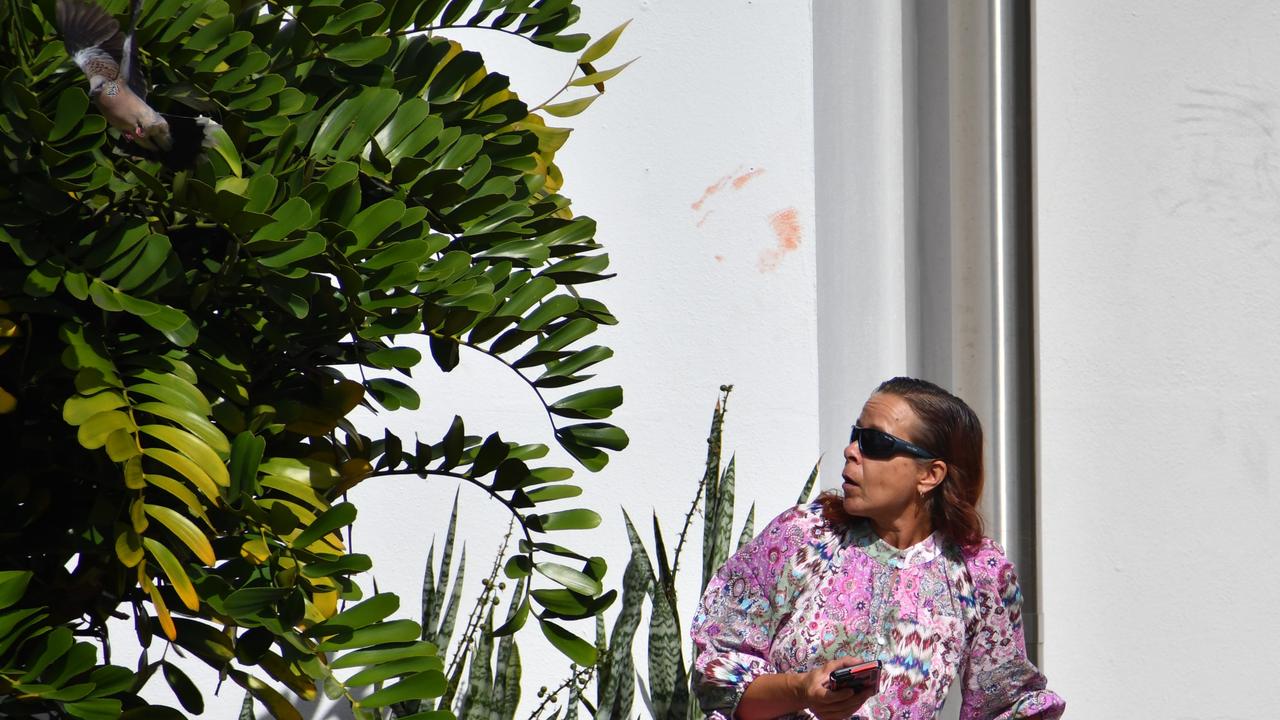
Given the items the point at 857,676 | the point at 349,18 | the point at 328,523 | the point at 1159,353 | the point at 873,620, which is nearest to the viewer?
the point at 328,523

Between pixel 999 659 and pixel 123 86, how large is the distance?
1.29 meters

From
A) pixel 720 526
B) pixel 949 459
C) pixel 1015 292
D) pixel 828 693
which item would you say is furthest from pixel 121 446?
pixel 1015 292

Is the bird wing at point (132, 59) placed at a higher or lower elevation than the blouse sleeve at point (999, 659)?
higher

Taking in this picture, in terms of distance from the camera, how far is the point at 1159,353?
2.56m

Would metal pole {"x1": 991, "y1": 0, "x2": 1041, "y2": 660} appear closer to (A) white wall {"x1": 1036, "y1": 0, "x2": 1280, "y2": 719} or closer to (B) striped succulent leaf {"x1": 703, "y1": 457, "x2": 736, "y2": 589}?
(A) white wall {"x1": 1036, "y1": 0, "x2": 1280, "y2": 719}

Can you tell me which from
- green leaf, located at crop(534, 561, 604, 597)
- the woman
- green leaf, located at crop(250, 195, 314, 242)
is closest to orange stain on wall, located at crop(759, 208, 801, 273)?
the woman

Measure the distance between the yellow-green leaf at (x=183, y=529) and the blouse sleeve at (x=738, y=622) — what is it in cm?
85

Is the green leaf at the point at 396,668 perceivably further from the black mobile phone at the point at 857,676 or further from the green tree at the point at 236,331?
the black mobile phone at the point at 857,676

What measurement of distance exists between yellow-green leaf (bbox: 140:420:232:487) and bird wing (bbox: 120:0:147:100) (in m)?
0.25

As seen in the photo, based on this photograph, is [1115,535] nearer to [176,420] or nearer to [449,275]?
[449,275]

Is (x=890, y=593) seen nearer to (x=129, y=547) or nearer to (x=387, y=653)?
(x=387, y=653)

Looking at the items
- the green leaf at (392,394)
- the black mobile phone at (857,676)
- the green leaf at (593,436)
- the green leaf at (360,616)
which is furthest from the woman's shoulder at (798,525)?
the green leaf at (360,616)

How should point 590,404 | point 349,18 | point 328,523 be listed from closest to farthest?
point 328,523 → point 349,18 → point 590,404

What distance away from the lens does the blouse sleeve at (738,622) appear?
64.0 inches
